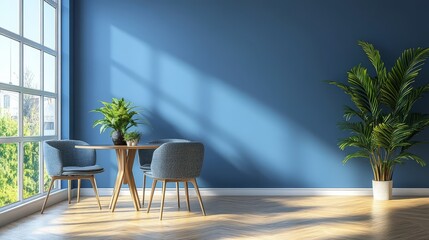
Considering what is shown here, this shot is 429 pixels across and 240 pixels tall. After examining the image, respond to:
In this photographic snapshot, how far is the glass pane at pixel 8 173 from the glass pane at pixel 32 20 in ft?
4.44

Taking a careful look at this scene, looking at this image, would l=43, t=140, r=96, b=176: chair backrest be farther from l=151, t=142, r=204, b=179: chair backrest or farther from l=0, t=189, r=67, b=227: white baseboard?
l=151, t=142, r=204, b=179: chair backrest

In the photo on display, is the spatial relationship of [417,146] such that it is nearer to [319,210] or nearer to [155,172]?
[319,210]

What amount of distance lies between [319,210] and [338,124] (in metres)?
1.54

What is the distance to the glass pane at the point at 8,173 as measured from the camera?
5168mm

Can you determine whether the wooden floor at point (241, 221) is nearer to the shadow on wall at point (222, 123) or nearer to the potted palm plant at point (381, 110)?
the potted palm plant at point (381, 110)

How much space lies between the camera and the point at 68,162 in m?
6.29

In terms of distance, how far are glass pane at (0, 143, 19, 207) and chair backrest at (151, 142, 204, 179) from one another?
1.50m

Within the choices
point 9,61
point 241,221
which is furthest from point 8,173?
point 241,221

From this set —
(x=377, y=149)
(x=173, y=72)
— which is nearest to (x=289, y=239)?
(x=377, y=149)

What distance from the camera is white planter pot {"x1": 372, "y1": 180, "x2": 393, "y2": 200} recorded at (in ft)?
21.4

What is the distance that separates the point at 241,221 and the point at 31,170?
263 cm

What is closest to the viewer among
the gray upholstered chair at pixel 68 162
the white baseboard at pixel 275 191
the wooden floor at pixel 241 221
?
the wooden floor at pixel 241 221

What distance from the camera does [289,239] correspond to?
4242 millimetres

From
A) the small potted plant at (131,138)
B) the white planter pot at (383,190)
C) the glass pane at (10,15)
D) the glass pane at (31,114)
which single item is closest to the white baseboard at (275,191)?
the white planter pot at (383,190)
